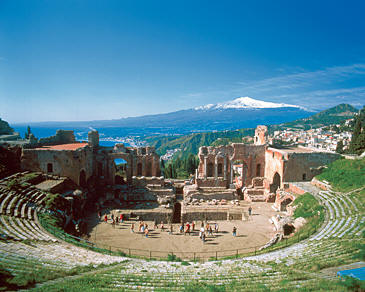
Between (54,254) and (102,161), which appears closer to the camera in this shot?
(54,254)

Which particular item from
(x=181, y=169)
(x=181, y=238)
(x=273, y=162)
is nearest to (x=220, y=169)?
(x=273, y=162)

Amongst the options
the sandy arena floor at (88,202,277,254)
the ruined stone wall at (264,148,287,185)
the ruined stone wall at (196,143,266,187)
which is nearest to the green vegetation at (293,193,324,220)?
the sandy arena floor at (88,202,277,254)

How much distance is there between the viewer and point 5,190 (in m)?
19.3

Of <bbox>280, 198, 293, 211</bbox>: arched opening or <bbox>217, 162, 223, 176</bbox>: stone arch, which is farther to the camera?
<bbox>217, 162, 223, 176</bbox>: stone arch

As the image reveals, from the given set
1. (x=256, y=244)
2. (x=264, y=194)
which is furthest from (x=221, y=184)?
(x=256, y=244)

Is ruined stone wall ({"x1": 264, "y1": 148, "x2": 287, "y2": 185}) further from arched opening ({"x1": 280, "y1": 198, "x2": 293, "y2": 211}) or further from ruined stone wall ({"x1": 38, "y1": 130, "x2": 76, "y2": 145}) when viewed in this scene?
ruined stone wall ({"x1": 38, "y1": 130, "x2": 76, "y2": 145})

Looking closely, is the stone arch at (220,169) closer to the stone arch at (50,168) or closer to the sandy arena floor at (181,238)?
the sandy arena floor at (181,238)

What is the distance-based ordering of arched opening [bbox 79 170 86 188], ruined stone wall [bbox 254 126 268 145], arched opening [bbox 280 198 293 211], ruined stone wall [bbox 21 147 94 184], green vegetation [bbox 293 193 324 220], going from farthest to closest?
ruined stone wall [bbox 254 126 268 145], arched opening [bbox 79 170 86 188], ruined stone wall [bbox 21 147 94 184], arched opening [bbox 280 198 293 211], green vegetation [bbox 293 193 324 220]

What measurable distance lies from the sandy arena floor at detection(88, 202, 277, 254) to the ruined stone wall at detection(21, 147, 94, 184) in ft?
20.4

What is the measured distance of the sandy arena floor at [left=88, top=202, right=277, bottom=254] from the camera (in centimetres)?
1836

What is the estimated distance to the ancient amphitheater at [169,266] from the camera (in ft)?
32.0

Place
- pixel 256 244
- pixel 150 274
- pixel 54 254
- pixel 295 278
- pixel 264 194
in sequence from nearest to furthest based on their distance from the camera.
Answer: pixel 295 278 < pixel 150 274 < pixel 54 254 < pixel 256 244 < pixel 264 194

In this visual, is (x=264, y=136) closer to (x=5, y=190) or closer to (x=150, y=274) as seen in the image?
(x=150, y=274)

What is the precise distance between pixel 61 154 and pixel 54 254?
15579 millimetres
